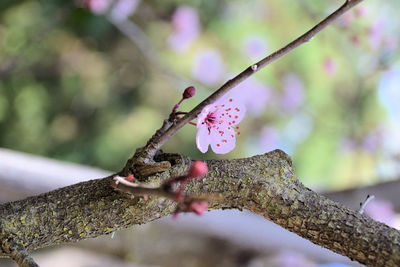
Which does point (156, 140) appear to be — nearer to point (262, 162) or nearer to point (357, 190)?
point (262, 162)

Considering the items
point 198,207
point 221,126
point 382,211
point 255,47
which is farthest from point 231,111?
point 255,47

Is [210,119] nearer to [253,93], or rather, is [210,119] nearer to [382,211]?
[382,211]

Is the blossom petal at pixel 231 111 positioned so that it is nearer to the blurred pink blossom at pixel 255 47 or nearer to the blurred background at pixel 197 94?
the blurred background at pixel 197 94

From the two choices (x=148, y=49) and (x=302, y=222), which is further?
(x=148, y=49)

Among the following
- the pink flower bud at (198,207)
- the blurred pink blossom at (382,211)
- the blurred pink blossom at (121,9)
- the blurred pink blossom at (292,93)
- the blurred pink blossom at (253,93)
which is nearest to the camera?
the pink flower bud at (198,207)

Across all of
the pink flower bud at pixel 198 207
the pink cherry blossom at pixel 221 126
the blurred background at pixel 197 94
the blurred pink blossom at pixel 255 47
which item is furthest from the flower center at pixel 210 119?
the blurred pink blossom at pixel 255 47

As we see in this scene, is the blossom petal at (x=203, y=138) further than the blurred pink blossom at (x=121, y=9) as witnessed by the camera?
No

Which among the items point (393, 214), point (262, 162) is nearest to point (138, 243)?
point (393, 214)
